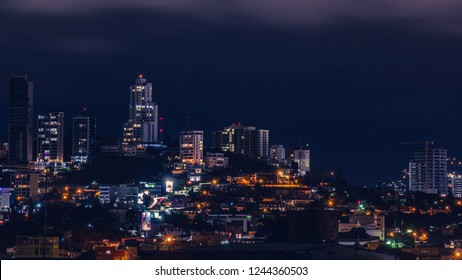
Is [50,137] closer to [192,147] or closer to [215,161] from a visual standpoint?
[192,147]

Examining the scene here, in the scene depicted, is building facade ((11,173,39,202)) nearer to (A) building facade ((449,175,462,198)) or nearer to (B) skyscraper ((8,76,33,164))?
(B) skyscraper ((8,76,33,164))

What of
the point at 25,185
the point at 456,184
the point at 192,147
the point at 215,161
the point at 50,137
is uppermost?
the point at 50,137

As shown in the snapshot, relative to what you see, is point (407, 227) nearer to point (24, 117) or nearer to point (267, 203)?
point (267, 203)

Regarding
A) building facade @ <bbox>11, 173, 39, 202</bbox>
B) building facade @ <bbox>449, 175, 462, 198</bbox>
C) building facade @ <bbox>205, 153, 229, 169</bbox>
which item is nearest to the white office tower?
building facade @ <bbox>205, 153, 229, 169</bbox>

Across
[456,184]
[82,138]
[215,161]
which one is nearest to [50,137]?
[82,138]

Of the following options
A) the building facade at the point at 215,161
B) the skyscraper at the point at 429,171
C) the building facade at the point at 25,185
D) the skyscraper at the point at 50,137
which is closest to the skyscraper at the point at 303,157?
the skyscraper at the point at 429,171
